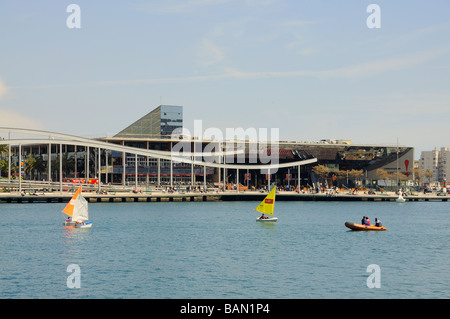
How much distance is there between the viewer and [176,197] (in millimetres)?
126438

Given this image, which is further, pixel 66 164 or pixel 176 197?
pixel 66 164

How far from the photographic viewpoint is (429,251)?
50.7 metres

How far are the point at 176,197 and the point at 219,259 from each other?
3235 inches

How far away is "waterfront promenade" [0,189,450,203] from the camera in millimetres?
113500

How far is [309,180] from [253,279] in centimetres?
14027

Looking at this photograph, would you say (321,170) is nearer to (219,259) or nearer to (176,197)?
(176,197)

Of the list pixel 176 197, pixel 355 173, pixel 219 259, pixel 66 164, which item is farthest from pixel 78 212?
pixel 355 173

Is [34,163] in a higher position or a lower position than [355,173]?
higher

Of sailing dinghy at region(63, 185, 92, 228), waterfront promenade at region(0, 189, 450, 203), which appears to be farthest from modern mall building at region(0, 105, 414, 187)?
sailing dinghy at region(63, 185, 92, 228)

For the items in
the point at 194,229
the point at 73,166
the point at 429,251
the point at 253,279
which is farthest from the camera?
the point at 73,166

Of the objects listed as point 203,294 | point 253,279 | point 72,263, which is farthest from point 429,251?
point 72,263

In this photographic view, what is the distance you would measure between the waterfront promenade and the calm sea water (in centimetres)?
3825

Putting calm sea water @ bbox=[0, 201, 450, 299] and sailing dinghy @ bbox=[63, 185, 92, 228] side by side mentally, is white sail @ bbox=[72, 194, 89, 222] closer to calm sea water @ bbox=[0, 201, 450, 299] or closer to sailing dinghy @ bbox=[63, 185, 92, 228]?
sailing dinghy @ bbox=[63, 185, 92, 228]

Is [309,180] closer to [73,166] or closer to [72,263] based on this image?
[73,166]
